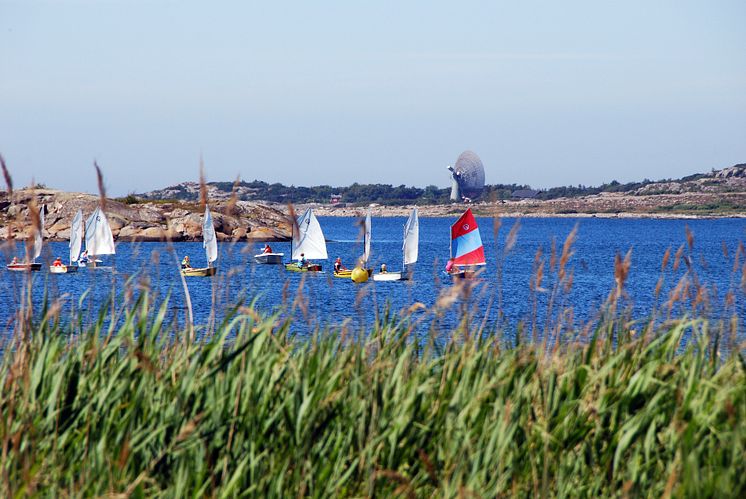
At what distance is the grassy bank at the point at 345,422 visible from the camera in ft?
18.8

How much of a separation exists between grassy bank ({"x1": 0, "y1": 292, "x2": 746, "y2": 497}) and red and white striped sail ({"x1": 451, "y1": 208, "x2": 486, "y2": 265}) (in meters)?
32.2

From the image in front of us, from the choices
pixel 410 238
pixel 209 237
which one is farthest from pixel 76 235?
pixel 410 238

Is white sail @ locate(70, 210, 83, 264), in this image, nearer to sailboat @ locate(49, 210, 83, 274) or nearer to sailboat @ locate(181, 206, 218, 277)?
sailboat @ locate(49, 210, 83, 274)

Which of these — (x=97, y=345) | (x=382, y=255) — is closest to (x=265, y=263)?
(x=382, y=255)

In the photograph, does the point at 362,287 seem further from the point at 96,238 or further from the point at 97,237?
the point at 97,237

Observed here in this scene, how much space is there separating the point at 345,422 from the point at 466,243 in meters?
33.6

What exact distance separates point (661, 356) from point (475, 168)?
18406 cm

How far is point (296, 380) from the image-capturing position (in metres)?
6.33

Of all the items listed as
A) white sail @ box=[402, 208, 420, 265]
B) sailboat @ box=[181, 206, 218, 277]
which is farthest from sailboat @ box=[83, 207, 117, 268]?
sailboat @ box=[181, 206, 218, 277]

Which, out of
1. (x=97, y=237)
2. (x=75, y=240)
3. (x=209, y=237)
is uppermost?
(x=97, y=237)

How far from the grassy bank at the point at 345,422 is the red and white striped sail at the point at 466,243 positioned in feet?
106

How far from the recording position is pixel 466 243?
39.7 m

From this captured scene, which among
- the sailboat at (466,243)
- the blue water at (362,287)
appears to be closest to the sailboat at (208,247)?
the blue water at (362,287)

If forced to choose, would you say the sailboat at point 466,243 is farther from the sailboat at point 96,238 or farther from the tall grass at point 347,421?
the tall grass at point 347,421
